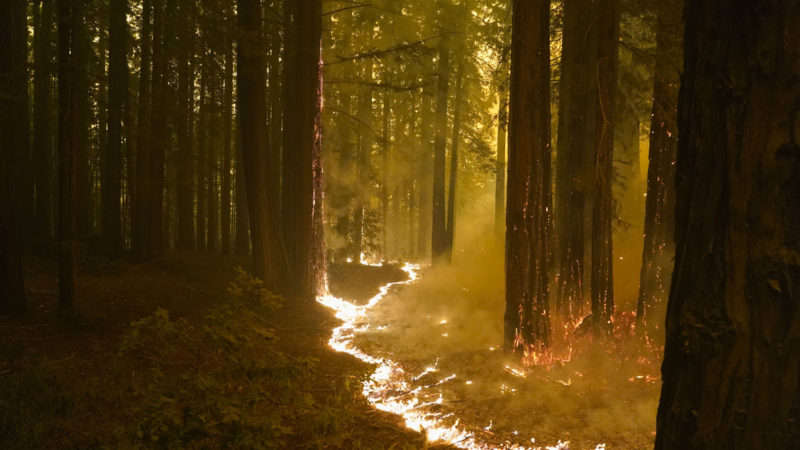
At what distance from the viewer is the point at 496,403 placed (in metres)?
6.76

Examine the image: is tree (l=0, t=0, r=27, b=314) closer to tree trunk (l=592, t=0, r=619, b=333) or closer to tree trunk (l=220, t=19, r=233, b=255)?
tree trunk (l=592, t=0, r=619, b=333)

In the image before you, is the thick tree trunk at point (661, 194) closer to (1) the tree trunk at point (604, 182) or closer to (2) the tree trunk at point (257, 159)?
(1) the tree trunk at point (604, 182)

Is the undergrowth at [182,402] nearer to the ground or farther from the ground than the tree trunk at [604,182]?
nearer to the ground

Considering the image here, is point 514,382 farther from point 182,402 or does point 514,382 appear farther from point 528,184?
point 182,402

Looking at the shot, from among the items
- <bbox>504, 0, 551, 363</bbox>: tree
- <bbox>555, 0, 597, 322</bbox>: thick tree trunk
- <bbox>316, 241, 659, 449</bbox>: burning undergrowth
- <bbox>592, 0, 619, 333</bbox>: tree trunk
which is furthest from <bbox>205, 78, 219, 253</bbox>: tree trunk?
<bbox>592, 0, 619, 333</bbox>: tree trunk

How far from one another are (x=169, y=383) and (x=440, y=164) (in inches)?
723

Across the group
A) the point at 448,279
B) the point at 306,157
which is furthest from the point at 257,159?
the point at 448,279

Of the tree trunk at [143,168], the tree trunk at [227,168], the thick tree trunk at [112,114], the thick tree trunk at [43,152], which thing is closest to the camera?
the thick tree trunk at [112,114]

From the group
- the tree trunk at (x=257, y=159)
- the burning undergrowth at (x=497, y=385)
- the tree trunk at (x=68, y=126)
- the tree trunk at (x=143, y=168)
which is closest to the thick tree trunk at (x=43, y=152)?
the tree trunk at (x=143, y=168)

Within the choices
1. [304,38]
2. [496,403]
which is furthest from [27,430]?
[304,38]

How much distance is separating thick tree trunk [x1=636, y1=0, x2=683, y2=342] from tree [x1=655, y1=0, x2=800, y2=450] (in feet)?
22.6

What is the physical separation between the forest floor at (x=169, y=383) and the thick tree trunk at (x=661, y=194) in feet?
16.0

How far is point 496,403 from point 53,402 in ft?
17.2

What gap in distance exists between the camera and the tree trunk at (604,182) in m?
8.23
